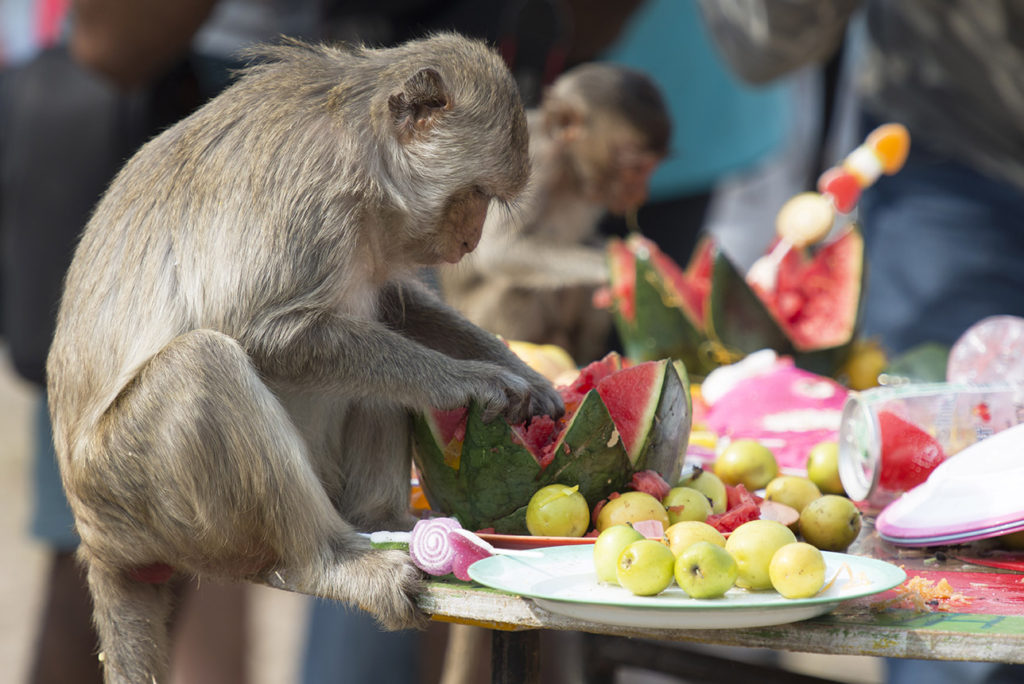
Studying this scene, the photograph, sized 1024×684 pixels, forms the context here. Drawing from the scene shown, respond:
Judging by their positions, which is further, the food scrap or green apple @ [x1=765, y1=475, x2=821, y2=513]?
green apple @ [x1=765, y1=475, x2=821, y2=513]

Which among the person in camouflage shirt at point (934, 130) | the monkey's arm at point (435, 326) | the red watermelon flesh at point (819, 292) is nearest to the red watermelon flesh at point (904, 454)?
the monkey's arm at point (435, 326)

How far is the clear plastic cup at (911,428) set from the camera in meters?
2.19

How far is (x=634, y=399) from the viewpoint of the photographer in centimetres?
216

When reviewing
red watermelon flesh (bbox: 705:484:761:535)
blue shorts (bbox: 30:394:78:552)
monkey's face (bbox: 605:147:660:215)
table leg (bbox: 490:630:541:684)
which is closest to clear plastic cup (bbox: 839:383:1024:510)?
red watermelon flesh (bbox: 705:484:761:535)

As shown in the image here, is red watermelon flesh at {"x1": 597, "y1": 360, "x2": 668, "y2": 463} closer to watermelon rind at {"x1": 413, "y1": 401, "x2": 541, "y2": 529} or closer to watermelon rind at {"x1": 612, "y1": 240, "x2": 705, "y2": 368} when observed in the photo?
watermelon rind at {"x1": 413, "y1": 401, "x2": 541, "y2": 529}

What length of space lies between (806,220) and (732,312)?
359mm

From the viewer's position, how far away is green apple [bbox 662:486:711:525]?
194cm

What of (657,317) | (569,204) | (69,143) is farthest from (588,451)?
(569,204)

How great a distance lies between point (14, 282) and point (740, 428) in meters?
2.57

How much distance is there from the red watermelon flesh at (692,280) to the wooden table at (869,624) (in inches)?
62.7

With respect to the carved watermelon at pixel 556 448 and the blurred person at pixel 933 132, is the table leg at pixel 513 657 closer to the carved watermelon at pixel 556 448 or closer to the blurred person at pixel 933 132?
the carved watermelon at pixel 556 448

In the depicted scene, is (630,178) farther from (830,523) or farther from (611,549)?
(611,549)

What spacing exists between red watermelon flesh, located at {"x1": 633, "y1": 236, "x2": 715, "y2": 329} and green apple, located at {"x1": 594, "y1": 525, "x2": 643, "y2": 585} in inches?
65.9

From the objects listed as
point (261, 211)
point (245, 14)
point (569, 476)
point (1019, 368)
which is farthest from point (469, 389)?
point (245, 14)
